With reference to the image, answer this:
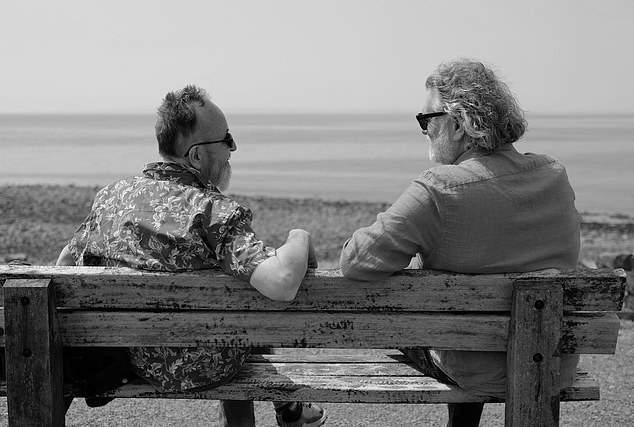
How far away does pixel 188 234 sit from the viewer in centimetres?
323

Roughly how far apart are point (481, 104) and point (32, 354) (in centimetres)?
187

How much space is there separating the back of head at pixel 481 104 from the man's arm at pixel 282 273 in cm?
81

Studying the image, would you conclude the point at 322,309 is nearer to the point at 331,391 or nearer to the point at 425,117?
the point at 331,391

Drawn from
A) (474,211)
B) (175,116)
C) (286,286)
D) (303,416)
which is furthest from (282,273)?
(303,416)

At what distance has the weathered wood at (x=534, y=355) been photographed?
3133mm

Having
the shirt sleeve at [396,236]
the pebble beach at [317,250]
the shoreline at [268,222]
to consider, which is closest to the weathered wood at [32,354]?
the shirt sleeve at [396,236]

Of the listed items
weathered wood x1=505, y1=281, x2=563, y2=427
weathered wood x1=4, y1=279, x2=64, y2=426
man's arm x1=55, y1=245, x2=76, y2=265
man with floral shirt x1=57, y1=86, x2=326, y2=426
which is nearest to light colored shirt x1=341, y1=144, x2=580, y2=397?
weathered wood x1=505, y1=281, x2=563, y2=427

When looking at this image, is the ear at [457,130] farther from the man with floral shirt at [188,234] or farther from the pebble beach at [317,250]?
the pebble beach at [317,250]

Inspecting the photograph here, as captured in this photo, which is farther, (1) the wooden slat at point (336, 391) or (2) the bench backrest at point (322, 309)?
(1) the wooden slat at point (336, 391)

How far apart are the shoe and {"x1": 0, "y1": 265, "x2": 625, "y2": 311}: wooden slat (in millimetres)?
947

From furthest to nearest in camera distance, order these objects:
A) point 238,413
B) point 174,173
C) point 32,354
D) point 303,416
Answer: point 303,416, point 238,413, point 174,173, point 32,354

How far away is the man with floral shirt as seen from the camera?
10.4ft

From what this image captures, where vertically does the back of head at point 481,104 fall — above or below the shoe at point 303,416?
above

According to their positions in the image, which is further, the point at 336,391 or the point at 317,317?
the point at 336,391
